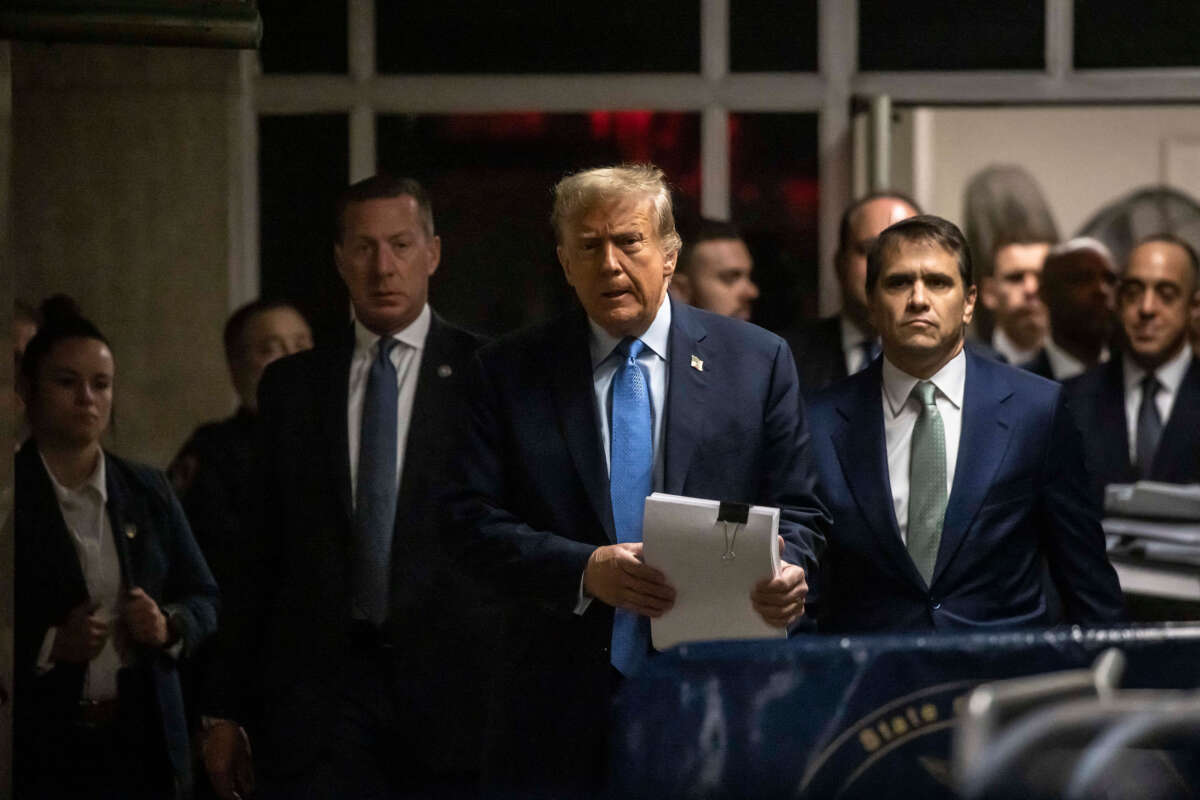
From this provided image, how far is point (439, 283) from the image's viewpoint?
5.91m

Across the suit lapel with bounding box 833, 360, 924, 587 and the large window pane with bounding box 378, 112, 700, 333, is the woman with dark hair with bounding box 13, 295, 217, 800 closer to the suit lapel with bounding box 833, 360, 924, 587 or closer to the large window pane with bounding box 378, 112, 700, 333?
the large window pane with bounding box 378, 112, 700, 333

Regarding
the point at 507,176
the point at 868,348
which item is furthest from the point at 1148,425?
the point at 507,176

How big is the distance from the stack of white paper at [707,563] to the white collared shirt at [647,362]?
263 mm

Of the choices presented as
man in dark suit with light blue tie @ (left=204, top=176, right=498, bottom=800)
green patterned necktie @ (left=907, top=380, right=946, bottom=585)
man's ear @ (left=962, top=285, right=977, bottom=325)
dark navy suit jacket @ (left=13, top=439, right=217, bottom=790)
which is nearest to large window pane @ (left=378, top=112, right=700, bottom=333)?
dark navy suit jacket @ (left=13, top=439, right=217, bottom=790)

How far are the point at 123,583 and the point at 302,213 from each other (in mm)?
1815

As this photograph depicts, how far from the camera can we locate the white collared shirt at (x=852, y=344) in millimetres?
4566

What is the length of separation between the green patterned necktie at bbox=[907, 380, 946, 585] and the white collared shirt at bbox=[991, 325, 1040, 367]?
280 cm

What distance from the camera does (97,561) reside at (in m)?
4.47

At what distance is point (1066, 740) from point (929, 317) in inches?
86.1

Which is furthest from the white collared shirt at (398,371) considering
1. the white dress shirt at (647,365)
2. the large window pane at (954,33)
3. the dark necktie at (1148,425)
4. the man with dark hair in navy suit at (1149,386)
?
the large window pane at (954,33)

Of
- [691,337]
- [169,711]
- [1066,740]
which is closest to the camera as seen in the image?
[1066,740]

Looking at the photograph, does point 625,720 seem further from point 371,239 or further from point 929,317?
point 371,239

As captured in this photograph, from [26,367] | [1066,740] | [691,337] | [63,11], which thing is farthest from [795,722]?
[26,367]

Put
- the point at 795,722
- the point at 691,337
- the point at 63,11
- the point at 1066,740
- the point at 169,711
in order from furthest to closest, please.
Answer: the point at 169,711, the point at 63,11, the point at 691,337, the point at 795,722, the point at 1066,740
